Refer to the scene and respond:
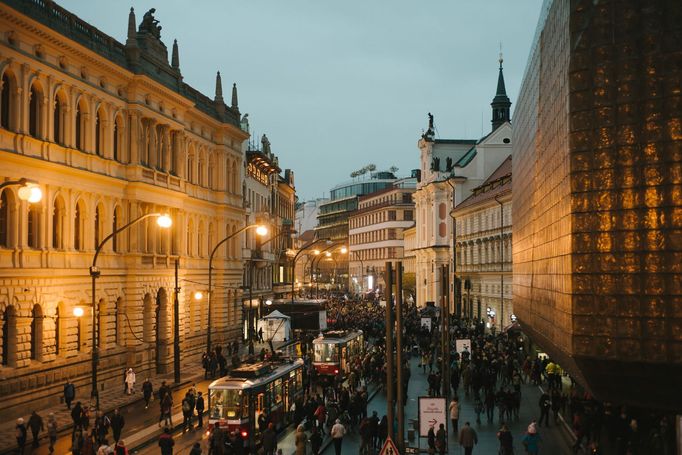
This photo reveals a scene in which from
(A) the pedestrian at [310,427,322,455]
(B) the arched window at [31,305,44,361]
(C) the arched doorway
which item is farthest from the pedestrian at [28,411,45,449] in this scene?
(C) the arched doorway

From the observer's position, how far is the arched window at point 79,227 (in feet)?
139

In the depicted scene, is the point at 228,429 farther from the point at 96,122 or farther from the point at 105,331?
the point at 96,122

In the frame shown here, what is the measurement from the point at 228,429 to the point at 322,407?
163 inches

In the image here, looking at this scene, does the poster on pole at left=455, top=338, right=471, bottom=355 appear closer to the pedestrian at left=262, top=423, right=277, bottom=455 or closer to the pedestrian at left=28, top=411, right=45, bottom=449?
the pedestrian at left=262, top=423, right=277, bottom=455

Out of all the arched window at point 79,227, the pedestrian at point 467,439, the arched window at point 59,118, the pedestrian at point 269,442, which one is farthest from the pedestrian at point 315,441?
the arched window at point 59,118

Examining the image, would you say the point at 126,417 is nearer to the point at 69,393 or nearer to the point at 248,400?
the point at 69,393

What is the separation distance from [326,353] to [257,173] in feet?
131

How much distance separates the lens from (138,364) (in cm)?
4869

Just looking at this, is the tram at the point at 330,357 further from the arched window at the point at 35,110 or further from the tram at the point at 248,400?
the arched window at the point at 35,110

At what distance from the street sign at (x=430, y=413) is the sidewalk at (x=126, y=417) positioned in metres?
10.2

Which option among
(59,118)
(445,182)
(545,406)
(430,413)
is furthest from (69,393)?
(445,182)

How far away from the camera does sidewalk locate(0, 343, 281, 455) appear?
30.6 meters

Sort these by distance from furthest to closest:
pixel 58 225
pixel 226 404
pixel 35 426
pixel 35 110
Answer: pixel 58 225 → pixel 35 110 → pixel 226 404 → pixel 35 426

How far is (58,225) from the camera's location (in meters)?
40.5
